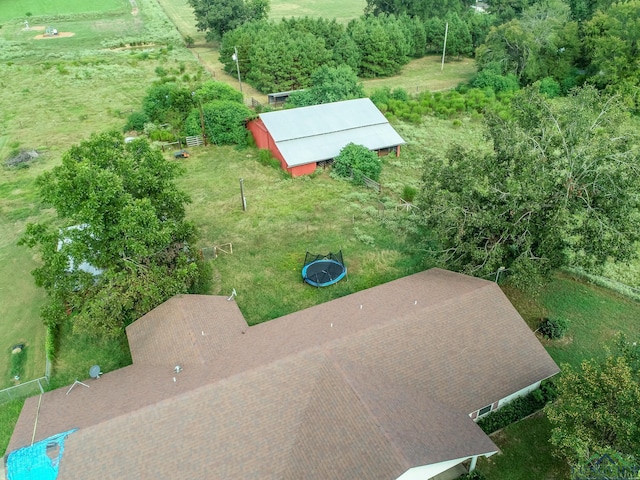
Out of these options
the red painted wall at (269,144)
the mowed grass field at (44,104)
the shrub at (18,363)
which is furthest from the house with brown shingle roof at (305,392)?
the red painted wall at (269,144)

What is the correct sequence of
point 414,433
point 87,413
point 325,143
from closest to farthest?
point 414,433
point 87,413
point 325,143

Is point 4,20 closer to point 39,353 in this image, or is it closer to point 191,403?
point 39,353

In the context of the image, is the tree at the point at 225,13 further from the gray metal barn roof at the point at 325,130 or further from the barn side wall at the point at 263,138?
the gray metal barn roof at the point at 325,130

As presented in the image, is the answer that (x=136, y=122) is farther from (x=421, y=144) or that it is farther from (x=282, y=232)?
(x=421, y=144)

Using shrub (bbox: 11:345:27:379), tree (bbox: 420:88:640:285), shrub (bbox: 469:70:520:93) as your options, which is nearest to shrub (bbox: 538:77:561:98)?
shrub (bbox: 469:70:520:93)

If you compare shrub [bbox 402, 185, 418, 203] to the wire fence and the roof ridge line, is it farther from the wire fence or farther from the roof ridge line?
the wire fence

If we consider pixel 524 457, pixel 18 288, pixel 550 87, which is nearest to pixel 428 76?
pixel 550 87

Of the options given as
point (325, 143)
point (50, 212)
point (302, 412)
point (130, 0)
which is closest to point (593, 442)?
point (302, 412)
